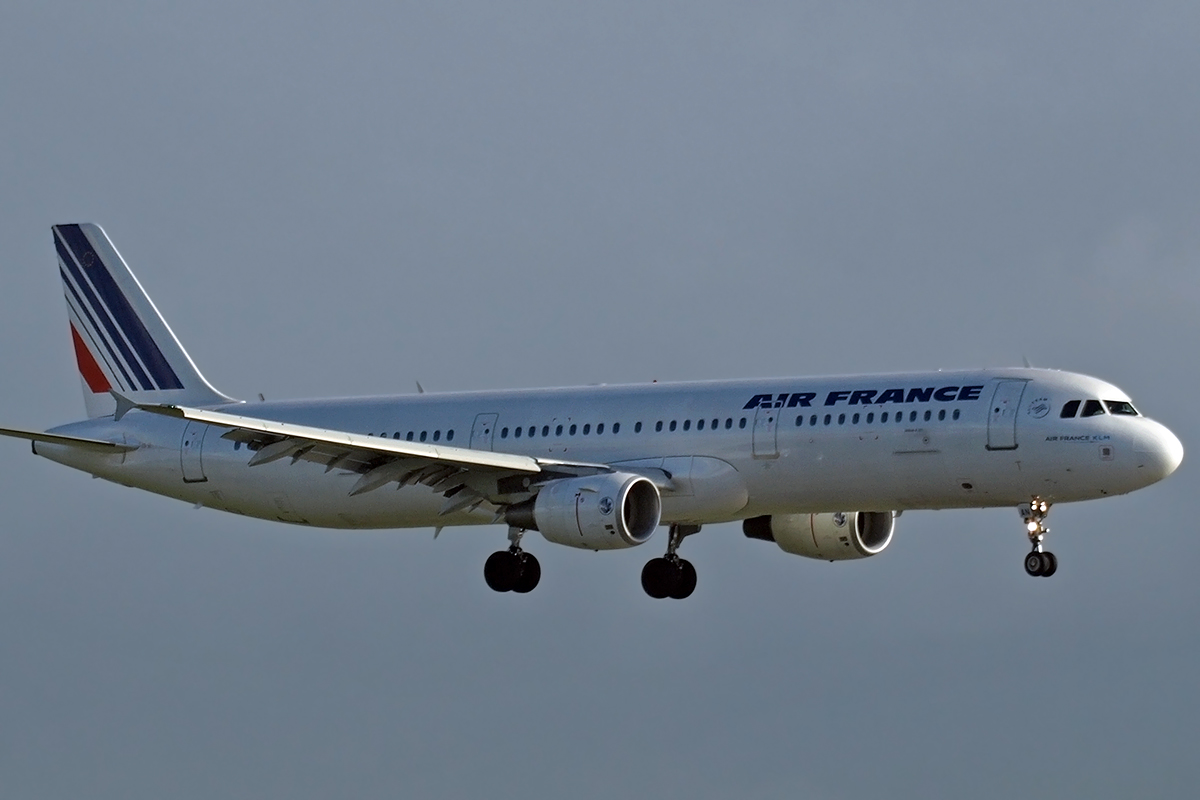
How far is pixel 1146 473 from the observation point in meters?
45.4

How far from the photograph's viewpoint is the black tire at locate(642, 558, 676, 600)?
53031 millimetres

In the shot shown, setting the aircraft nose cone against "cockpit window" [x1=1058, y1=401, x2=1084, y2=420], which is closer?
the aircraft nose cone

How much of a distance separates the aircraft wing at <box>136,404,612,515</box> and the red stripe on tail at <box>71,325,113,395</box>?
11.3 m

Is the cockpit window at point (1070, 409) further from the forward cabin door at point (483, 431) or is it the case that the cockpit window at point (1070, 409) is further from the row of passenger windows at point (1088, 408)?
the forward cabin door at point (483, 431)

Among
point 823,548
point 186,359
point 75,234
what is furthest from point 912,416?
point 75,234

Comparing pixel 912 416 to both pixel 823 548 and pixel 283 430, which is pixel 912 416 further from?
pixel 283 430

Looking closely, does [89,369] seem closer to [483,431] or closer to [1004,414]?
[483,431]

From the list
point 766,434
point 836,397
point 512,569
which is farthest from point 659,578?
point 836,397

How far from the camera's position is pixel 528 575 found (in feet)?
170

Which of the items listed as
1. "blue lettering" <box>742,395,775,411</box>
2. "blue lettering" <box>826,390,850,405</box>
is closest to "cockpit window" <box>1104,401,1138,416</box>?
"blue lettering" <box>826,390,850,405</box>

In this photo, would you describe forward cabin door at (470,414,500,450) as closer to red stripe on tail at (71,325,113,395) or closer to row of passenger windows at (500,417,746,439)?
row of passenger windows at (500,417,746,439)

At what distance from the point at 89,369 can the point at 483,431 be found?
1271 cm

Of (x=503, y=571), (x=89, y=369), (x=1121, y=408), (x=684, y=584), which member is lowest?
(x=503, y=571)

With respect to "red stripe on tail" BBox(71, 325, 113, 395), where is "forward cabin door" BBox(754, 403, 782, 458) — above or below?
below
